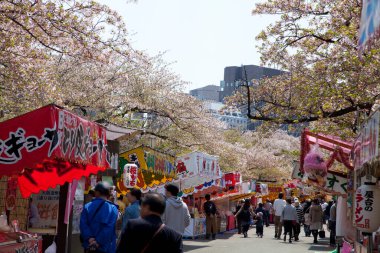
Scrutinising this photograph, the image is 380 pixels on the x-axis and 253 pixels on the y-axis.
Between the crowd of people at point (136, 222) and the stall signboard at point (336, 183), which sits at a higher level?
the stall signboard at point (336, 183)

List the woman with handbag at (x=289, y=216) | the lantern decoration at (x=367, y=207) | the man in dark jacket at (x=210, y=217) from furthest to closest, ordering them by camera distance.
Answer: the man in dark jacket at (x=210, y=217)
the woman with handbag at (x=289, y=216)
the lantern decoration at (x=367, y=207)

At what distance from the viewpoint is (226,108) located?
2112cm

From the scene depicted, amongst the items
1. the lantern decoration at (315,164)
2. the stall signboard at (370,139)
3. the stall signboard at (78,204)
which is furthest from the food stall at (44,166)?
the lantern decoration at (315,164)

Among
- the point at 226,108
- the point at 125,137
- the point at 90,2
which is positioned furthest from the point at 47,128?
the point at 226,108

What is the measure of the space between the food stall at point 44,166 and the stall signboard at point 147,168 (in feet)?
19.7

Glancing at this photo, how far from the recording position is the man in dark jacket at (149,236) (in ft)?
22.1

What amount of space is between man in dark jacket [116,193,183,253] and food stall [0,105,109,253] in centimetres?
254

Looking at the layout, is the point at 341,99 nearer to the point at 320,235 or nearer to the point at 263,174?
the point at 320,235

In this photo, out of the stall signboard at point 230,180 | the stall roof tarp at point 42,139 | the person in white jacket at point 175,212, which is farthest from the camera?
the stall signboard at point 230,180

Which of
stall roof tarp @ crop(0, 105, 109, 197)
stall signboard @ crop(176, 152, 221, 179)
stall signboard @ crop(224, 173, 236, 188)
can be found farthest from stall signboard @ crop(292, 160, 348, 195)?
stall signboard @ crop(224, 173, 236, 188)

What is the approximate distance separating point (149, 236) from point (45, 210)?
695cm

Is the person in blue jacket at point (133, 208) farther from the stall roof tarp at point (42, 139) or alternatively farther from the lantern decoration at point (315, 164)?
the lantern decoration at point (315, 164)

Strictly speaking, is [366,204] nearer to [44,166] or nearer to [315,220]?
[44,166]

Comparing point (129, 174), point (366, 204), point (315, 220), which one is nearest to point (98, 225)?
point (366, 204)
